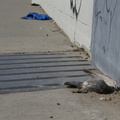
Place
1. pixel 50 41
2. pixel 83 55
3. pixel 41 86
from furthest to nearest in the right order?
1. pixel 50 41
2. pixel 83 55
3. pixel 41 86

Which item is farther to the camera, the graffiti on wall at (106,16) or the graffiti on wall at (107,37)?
the graffiti on wall at (106,16)

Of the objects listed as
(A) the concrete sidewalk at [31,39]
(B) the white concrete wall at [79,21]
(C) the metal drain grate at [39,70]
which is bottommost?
(A) the concrete sidewalk at [31,39]

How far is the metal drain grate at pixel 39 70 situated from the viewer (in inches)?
162

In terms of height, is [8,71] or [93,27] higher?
[93,27]

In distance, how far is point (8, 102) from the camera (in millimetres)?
3525

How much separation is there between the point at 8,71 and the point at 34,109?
5.29 feet

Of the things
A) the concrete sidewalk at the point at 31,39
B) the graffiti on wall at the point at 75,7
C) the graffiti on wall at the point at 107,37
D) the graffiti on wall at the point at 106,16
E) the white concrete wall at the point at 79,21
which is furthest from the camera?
the graffiti on wall at the point at 75,7

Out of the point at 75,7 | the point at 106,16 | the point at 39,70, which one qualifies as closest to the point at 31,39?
the point at 75,7

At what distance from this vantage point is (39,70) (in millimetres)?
4805

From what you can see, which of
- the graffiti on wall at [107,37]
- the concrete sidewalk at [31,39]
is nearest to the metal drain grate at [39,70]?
Result: the graffiti on wall at [107,37]

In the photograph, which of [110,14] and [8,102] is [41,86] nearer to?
[8,102]

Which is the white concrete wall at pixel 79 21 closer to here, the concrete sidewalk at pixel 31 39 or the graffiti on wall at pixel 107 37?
the concrete sidewalk at pixel 31 39

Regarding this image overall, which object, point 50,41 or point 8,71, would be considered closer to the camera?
point 8,71

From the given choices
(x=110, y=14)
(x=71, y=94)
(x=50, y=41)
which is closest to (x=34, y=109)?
(x=71, y=94)
